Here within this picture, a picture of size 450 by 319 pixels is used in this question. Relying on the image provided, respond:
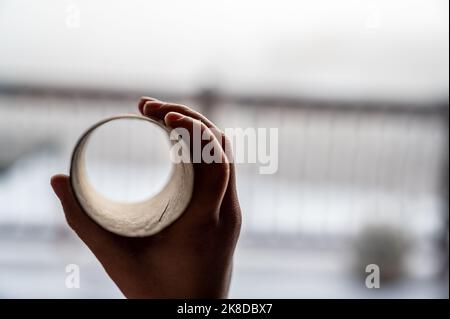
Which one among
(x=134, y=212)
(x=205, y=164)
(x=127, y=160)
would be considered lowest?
(x=127, y=160)

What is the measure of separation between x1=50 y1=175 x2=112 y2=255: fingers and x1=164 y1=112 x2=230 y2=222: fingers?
131 millimetres

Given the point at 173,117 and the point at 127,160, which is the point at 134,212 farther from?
the point at 127,160

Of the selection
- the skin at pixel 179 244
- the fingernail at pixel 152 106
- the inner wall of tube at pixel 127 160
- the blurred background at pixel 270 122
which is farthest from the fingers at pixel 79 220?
the inner wall of tube at pixel 127 160

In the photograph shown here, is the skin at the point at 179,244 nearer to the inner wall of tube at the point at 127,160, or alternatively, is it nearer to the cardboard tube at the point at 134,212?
the cardboard tube at the point at 134,212

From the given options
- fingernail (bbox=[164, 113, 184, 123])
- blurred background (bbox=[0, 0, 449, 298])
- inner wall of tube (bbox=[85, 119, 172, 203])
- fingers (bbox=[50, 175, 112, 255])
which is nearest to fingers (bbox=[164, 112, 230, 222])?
fingernail (bbox=[164, 113, 184, 123])

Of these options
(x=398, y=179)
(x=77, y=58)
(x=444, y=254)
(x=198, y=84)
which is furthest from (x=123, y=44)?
(x=444, y=254)

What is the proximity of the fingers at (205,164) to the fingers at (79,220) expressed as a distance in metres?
0.13

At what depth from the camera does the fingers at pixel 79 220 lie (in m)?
0.59

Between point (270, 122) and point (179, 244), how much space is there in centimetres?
179

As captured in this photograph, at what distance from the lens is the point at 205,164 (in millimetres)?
550

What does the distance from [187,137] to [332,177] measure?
2.16 metres

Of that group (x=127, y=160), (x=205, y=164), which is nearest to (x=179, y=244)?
(x=205, y=164)

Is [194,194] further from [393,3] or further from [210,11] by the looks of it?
[210,11]

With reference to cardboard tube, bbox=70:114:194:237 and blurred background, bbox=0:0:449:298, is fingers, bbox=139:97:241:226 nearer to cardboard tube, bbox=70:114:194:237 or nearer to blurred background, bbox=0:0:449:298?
cardboard tube, bbox=70:114:194:237
